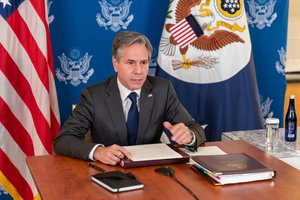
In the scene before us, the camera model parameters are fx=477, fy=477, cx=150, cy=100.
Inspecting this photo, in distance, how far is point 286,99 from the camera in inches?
172

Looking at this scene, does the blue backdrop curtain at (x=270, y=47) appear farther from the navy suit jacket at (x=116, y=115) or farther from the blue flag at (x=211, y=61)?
the navy suit jacket at (x=116, y=115)

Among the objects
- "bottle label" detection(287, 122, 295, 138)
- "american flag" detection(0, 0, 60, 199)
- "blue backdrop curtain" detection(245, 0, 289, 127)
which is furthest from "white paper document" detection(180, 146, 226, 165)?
"blue backdrop curtain" detection(245, 0, 289, 127)

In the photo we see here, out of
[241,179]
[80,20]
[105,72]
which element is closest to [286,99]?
[105,72]

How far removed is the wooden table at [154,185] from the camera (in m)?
1.72

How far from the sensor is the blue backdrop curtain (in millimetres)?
3955

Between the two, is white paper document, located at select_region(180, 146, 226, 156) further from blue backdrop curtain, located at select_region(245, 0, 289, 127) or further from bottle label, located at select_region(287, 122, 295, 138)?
blue backdrop curtain, located at select_region(245, 0, 289, 127)

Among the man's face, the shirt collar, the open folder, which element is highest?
the man's face

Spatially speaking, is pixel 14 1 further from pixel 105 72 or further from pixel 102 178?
pixel 102 178

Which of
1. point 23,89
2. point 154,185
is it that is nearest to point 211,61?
point 23,89

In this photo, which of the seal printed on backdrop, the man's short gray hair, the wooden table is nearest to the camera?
the wooden table

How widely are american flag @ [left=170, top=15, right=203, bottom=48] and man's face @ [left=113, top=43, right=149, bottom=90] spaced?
33.7 inches

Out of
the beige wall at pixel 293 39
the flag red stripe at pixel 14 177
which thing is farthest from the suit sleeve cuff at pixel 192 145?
the beige wall at pixel 293 39

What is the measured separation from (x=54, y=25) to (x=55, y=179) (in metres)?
1.83

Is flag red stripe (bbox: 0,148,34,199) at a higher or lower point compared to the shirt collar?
lower
